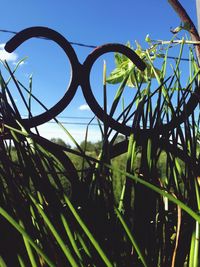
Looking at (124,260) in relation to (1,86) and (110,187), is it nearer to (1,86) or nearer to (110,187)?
(110,187)

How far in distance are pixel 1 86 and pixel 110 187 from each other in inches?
A: 5.4

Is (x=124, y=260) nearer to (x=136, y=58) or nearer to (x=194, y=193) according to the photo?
(x=194, y=193)

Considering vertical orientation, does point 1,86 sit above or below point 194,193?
above

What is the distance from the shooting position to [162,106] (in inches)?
16.7

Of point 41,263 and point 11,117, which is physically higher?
point 11,117

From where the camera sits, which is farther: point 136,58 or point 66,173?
point 136,58

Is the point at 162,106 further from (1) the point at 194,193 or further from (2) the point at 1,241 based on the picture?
(2) the point at 1,241

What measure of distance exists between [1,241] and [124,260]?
9 centimetres

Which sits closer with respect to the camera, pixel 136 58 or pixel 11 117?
pixel 11 117

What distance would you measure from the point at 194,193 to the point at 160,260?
67 millimetres

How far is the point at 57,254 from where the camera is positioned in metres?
0.29

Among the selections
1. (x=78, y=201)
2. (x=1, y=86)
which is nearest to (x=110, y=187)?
(x=78, y=201)

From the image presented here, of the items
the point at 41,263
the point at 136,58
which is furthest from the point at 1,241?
the point at 136,58

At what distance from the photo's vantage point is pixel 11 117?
357mm
